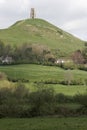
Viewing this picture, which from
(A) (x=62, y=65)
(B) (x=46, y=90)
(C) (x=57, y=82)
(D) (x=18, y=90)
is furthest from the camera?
(A) (x=62, y=65)

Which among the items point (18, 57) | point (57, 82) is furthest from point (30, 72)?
point (18, 57)

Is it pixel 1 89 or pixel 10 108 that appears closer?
pixel 10 108

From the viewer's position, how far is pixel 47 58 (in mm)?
176750

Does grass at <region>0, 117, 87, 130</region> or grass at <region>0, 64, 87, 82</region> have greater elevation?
grass at <region>0, 117, 87, 130</region>

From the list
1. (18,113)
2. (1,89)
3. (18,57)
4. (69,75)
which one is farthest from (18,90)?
(18,57)

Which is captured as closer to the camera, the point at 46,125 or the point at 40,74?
the point at 46,125

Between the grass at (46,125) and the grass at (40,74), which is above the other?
the grass at (46,125)

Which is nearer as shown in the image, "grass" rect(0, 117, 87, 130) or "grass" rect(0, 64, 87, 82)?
"grass" rect(0, 117, 87, 130)

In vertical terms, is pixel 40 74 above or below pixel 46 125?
below

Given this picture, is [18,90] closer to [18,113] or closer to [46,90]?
[46,90]

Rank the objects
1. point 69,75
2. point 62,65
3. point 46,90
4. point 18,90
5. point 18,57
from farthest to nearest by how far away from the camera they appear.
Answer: point 18,57, point 62,65, point 69,75, point 18,90, point 46,90

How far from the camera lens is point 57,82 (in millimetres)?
106000

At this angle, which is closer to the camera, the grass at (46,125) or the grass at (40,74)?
the grass at (46,125)

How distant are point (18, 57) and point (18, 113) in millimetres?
129869
